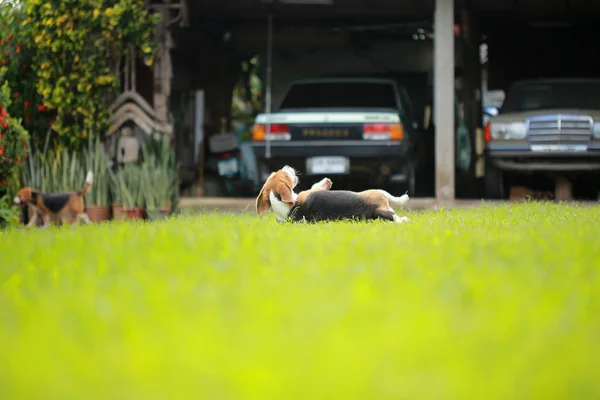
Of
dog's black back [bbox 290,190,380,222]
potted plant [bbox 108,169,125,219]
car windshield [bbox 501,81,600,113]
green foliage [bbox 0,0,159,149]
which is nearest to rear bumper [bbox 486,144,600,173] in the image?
car windshield [bbox 501,81,600,113]

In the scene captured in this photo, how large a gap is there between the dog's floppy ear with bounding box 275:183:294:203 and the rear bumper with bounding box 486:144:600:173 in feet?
19.7

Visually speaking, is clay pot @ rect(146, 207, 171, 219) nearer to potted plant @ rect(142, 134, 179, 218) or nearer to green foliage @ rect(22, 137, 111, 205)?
potted plant @ rect(142, 134, 179, 218)

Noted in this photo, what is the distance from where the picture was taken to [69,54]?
12156 millimetres

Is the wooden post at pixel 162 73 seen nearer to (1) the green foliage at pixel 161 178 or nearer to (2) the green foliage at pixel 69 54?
(2) the green foliage at pixel 69 54

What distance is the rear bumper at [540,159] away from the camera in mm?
12539

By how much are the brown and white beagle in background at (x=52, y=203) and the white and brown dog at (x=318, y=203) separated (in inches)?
136

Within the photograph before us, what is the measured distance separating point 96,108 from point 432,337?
1000cm

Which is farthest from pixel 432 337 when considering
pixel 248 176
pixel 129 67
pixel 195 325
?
pixel 248 176

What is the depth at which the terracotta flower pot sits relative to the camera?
1102 cm

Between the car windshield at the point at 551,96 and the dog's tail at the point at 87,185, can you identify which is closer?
the dog's tail at the point at 87,185

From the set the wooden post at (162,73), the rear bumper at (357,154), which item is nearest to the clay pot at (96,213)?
the wooden post at (162,73)

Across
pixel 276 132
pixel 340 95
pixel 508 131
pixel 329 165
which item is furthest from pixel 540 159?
pixel 276 132

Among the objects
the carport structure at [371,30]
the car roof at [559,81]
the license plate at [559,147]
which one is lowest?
the license plate at [559,147]

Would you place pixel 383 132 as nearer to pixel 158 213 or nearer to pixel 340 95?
pixel 340 95
